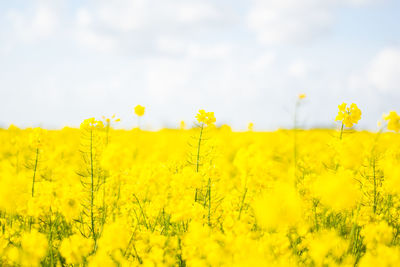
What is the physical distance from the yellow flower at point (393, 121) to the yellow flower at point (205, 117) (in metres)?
1.45

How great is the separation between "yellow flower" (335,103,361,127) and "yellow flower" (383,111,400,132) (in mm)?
356

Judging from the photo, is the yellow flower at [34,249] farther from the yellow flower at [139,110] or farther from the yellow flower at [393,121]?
the yellow flower at [139,110]

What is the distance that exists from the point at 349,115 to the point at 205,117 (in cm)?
130

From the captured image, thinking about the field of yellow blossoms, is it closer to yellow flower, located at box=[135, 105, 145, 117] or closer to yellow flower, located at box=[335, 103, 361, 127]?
yellow flower, located at box=[335, 103, 361, 127]

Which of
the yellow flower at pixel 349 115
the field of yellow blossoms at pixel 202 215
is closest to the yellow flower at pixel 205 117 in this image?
the field of yellow blossoms at pixel 202 215

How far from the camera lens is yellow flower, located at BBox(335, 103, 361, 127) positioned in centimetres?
349

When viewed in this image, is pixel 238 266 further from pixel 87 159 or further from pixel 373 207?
pixel 373 207

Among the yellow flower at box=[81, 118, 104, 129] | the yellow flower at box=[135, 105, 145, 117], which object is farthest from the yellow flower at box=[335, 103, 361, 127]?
the yellow flower at box=[135, 105, 145, 117]

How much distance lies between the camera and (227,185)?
17.4 ft

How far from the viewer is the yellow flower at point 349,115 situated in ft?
11.4

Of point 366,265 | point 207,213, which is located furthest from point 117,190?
point 366,265

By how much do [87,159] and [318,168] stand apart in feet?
9.94

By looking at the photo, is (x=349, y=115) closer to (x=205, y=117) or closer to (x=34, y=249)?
(x=205, y=117)

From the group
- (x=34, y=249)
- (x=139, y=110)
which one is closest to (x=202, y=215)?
(x=34, y=249)
